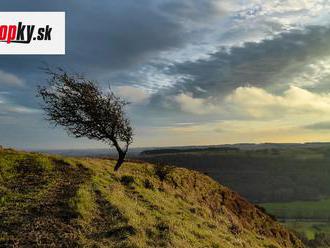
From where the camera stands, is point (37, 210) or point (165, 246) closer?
point (165, 246)

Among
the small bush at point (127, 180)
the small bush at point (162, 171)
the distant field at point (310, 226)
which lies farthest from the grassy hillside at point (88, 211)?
the distant field at point (310, 226)

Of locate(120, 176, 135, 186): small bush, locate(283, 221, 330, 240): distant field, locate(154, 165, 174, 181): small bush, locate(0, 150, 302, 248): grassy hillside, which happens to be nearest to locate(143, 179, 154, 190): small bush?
locate(0, 150, 302, 248): grassy hillside

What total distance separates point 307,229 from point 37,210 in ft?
570

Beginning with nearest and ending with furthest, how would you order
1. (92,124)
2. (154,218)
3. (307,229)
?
(154,218), (92,124), (307,229)

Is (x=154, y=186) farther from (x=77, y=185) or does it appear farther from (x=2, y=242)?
(x=2, y=242)

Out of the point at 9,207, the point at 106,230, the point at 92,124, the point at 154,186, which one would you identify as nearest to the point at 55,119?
the point at 92,124

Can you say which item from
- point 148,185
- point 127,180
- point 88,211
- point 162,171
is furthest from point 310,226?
point 88,211

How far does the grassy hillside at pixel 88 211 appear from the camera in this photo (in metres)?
Result: 16.5

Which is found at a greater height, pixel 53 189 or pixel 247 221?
pixel 53 189

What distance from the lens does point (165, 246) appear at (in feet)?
56.1

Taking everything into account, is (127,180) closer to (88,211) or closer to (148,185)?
(148,185)

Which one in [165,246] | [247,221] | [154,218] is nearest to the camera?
[165,246]

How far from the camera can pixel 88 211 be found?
1973 centimetres

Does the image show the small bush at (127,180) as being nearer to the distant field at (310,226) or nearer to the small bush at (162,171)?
the small bush at (162,171)
